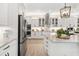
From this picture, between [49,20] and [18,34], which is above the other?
[49,20]

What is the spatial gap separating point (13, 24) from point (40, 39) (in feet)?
9.38

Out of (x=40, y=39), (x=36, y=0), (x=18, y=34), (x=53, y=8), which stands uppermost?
(x=53, y=8)

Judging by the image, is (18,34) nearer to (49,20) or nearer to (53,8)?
(49,20)

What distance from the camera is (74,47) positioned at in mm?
3598

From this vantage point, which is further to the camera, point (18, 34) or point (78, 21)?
point (78, 21)

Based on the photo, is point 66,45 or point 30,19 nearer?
point 66,45

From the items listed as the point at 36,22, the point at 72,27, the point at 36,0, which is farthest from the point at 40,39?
the point at 36,0

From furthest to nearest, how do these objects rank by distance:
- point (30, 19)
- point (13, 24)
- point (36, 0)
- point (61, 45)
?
1. point (30, 19)
2. point (61, 45)
3. point (13, 24)
4. point (36, 0)

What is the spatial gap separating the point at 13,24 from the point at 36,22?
332 cm

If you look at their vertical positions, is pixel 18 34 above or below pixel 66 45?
above

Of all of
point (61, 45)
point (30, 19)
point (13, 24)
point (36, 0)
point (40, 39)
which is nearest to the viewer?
point (36, 0)

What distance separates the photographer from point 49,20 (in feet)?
21.6

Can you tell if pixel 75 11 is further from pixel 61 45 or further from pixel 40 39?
pixel 61 45

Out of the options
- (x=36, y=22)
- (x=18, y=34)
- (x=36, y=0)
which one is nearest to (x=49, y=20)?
(x=36, y=22)
